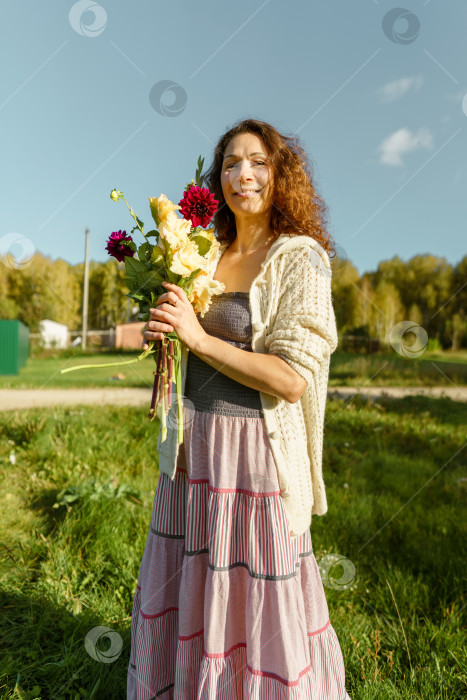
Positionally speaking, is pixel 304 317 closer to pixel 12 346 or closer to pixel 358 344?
pixel 358 344

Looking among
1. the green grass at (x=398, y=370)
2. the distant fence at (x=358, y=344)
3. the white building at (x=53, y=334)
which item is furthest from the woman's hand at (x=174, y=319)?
the white building at (x=53, y=334)

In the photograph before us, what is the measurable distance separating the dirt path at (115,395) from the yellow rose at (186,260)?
4.77 meters

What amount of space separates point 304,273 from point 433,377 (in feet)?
19.9

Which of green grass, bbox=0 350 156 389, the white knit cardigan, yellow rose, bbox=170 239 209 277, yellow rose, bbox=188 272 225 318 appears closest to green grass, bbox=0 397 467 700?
the white knit cardigan

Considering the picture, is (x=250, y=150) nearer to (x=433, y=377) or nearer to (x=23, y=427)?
(x=23, y=427)

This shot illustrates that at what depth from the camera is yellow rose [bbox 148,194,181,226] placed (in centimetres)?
133

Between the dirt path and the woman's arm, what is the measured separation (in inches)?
187

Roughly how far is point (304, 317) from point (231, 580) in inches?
32.0

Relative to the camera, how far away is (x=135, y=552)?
2.60 meters

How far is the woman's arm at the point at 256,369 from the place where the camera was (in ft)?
4.21

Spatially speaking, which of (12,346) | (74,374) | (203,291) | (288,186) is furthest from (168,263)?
(12,346)

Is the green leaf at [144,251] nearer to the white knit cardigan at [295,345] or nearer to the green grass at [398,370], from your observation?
the white knit cardigan at [295,345]

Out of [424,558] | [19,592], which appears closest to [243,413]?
[19,592]

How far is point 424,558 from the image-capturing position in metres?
2.73
